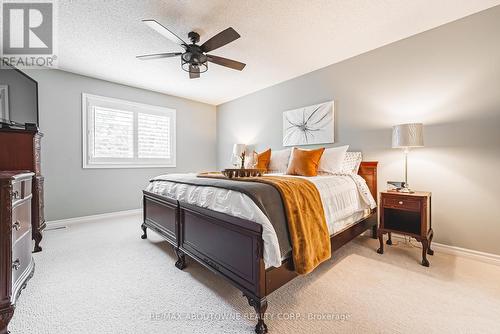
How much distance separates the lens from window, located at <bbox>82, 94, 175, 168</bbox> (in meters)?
3.71

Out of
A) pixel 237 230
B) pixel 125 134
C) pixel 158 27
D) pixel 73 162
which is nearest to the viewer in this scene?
pixel 237 230

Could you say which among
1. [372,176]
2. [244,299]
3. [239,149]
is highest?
[239,149]

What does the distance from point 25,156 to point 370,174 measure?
4.28 metres

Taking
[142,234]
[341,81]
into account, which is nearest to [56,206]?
[142,234]

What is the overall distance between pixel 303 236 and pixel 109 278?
177 cm

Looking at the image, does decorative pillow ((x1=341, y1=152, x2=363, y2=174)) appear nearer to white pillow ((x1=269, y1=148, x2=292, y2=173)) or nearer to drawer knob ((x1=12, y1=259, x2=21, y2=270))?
Result: white pillow ((x1=269, y1=148, x2=292, y2=173))

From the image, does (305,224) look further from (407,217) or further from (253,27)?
(253,27)

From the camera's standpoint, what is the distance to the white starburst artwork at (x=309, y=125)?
10.9 ft

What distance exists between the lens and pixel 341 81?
321 cm

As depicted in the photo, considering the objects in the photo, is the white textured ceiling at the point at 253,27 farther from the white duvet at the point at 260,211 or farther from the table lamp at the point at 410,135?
the white duvet at the point at 260,211

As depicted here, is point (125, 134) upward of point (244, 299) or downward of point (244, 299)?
upward

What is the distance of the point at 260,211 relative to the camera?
1354 mm

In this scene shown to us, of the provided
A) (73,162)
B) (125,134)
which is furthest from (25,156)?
(125,134)

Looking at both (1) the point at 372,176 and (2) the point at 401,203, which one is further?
(1) the point at 372,176
